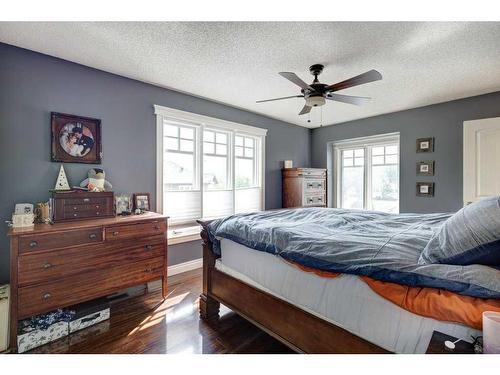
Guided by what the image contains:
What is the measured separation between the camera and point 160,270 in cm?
257

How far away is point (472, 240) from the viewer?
3.34 feet

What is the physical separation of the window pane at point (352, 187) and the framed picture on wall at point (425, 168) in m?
1.10

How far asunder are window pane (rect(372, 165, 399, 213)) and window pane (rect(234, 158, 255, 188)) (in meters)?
2.43

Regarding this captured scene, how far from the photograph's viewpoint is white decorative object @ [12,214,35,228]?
2.00 m

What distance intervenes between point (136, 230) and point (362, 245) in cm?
200

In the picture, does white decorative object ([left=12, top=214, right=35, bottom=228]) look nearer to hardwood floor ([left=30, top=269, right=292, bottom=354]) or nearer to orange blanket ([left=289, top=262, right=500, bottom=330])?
hardwood floor ([left=30, top=269, right=292, bottom=354])

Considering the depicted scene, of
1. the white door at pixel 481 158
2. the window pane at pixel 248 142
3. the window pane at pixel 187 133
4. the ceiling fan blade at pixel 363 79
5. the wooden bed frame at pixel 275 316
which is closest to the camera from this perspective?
the wooden bed frame at pixel 275 316

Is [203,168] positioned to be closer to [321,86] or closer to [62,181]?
[62,181]

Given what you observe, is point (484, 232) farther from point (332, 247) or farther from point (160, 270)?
point (160, 270)

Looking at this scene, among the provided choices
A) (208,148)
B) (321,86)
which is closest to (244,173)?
(208,148)

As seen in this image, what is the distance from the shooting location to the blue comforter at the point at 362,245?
980 millimetres

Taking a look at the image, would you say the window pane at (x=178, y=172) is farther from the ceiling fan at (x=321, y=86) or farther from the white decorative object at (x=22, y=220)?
the ceiling fan at (x=321, y=86)

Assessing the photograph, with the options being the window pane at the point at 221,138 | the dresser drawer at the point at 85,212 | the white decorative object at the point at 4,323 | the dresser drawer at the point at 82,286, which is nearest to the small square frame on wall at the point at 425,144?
the window pane at the point at 221,138
